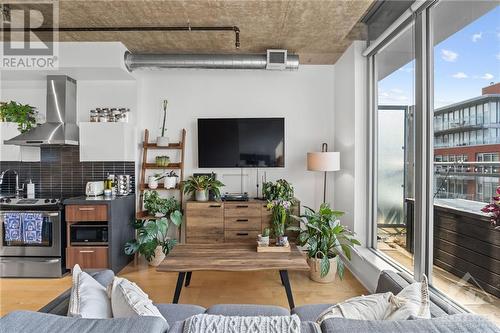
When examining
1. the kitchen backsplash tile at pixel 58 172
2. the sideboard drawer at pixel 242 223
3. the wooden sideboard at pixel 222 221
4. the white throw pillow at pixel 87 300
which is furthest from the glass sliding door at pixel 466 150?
the kitchen backsplash tile at pixel 58 172

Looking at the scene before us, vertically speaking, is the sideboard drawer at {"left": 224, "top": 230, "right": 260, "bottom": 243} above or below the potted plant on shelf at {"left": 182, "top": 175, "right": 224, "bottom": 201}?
below

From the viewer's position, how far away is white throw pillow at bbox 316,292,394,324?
1138mm

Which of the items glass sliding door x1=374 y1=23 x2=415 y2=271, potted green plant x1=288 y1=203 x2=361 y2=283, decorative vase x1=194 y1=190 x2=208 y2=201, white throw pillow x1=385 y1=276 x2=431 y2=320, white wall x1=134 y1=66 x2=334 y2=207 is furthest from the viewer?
white wall x1=134 y1=66 x2=334 y2=207

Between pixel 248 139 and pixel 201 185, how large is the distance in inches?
37.6

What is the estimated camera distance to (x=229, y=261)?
8.00 ft

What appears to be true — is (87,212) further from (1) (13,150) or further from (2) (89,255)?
(1) (13,150)

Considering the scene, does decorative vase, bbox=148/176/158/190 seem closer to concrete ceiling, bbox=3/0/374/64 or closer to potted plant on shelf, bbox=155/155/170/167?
potted plant on shelf, bbox=155/155/170/167

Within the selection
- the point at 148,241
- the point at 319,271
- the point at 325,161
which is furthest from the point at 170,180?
the point at 319,271

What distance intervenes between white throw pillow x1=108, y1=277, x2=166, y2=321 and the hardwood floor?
4.89 feet

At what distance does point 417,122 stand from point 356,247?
68.5 inches

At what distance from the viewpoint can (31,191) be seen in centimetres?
387

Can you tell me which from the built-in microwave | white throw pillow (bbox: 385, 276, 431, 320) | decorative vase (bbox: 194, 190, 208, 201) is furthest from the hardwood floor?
white throw pillow (bbox: 385, 276, 431, 320)

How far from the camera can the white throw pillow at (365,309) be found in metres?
1.14

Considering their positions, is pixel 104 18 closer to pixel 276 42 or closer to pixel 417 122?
pixel 276 42
